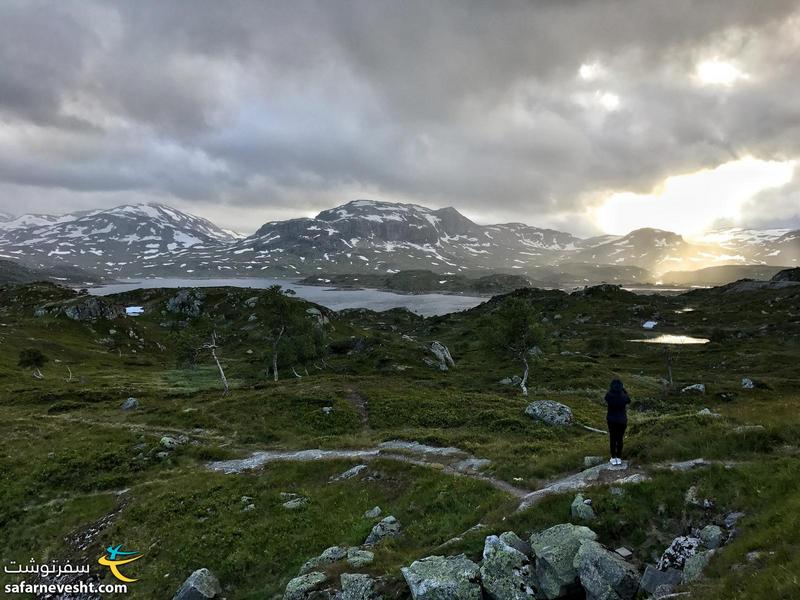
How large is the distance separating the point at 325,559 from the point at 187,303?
6713 inches

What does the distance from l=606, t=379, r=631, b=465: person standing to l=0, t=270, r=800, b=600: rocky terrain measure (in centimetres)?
68

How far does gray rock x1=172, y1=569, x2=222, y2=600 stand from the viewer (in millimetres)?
16911

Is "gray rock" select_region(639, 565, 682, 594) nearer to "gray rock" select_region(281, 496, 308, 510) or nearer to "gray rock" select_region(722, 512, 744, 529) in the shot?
"gray rock" select_region(722, 512, 744, 529)

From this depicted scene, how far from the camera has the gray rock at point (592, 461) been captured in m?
19.8

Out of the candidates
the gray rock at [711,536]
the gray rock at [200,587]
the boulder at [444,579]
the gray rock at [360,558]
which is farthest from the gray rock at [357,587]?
the gray rock at [711,536]

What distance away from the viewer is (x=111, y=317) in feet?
424

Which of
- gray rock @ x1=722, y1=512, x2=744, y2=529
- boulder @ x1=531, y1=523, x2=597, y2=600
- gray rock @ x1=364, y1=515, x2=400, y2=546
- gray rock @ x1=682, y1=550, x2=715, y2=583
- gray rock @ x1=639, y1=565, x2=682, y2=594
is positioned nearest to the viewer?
gray rock @ x1=682, y1=550, x2=715, y2=583

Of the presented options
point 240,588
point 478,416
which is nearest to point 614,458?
point 240,588

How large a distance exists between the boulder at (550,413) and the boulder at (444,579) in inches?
1124

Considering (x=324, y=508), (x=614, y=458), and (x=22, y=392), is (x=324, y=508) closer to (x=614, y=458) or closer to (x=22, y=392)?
(x=614, y=458)

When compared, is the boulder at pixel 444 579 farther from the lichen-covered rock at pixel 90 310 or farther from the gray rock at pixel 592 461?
the lichen-covered rock at pixel 90 310

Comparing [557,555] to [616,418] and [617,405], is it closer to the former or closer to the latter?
[616,418]

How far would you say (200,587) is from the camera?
17203 mm

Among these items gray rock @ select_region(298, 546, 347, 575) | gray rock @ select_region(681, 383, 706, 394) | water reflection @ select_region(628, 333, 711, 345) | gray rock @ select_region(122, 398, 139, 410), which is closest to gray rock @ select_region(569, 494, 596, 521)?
gray rock @ select_region(298, 546, 347, 575)
